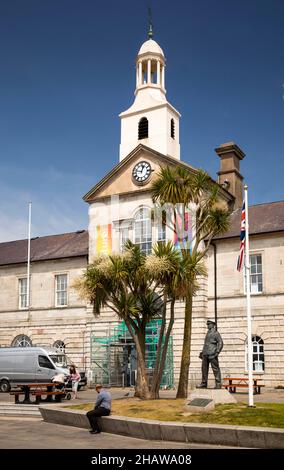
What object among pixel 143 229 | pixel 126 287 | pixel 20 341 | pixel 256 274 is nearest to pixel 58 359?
pixel 20 341

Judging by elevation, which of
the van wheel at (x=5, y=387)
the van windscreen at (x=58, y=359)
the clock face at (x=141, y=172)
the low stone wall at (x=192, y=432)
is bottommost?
the van wheel at (x=5, y=387)

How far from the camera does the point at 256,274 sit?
107ft

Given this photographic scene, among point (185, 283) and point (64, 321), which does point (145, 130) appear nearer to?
point (64, 321)

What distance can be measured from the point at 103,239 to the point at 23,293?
27.6 ft

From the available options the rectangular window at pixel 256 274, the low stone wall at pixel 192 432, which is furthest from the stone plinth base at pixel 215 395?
the rectangular window at pixel 256 274

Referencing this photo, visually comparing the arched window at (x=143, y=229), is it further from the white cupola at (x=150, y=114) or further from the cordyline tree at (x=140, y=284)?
the cordyline tree at (x=140, y=284)

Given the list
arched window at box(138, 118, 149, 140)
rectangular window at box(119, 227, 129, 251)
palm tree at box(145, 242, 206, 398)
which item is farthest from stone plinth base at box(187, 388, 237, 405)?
arched window at box(138, 118, 149, 140)

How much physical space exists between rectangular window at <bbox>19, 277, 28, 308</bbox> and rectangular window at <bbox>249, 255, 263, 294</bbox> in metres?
17.1

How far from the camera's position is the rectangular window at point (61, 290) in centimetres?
4028

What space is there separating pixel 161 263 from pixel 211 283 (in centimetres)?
1395

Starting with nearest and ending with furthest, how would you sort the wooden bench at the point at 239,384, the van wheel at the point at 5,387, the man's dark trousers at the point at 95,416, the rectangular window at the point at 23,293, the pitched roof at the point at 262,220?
the man's dark trousers at the point at 95,416 → the wooden bench at the point at 239,384 → the pitched roof at the point at 262,220 → the van wheel at the point at 5,387 → the rectangular window at the point at 23,293

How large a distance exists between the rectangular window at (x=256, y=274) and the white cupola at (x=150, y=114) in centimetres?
1013

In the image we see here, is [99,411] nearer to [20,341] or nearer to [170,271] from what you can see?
[170,271]

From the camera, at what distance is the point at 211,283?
1330 inches
